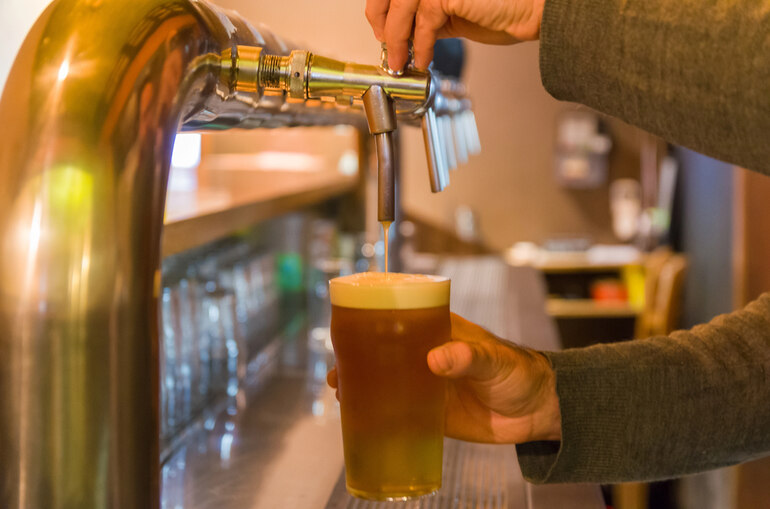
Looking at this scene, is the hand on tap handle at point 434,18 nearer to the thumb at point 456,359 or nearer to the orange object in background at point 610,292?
the thumb at point 456,359

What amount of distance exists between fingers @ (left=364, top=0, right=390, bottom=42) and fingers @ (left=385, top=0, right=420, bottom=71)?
0.04 ft

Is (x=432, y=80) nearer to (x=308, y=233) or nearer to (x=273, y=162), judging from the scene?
(x=308, y=233)

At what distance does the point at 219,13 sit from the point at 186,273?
3.05 feet

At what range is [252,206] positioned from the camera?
1570mm

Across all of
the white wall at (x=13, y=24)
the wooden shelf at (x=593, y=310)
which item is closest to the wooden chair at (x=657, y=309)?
the wooden shelf at (x=593, y=310)

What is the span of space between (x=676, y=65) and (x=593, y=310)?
16.3 ft

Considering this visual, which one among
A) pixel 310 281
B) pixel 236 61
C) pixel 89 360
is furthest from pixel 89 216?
pixel 310 281

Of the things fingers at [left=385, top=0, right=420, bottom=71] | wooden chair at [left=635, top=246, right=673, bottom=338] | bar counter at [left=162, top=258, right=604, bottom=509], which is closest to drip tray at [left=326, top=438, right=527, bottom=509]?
bar counter at [left=162, top=258, right=604, bottom=509]

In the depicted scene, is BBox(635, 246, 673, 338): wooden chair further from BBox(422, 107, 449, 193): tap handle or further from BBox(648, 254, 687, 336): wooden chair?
BBox(422, 107, 449, 193): tap handle

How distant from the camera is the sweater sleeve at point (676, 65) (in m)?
0.59

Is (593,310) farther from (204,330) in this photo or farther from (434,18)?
(434,18)

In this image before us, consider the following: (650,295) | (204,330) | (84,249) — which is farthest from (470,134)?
(650,295)

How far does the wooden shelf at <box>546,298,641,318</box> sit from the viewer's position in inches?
212

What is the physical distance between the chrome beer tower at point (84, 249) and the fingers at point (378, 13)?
303 mm
